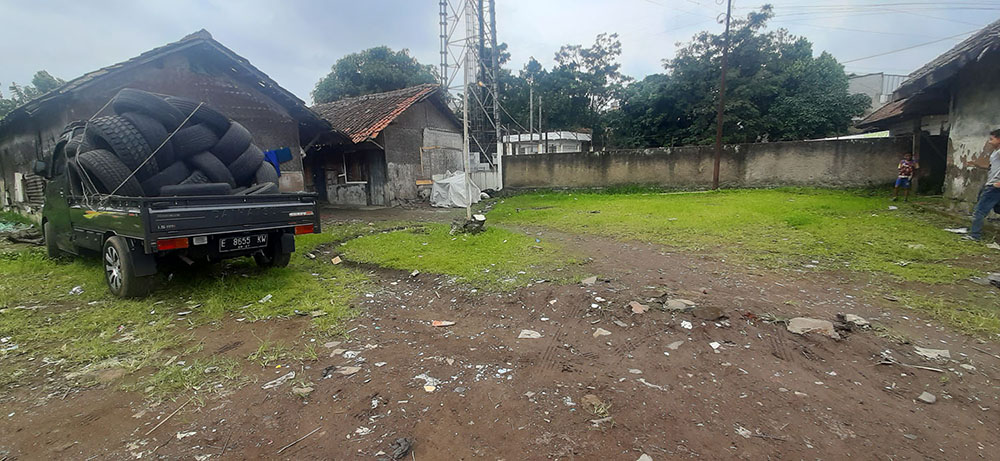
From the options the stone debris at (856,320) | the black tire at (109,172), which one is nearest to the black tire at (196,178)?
the black tire at (109,172)

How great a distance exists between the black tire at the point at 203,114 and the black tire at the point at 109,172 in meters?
0.86

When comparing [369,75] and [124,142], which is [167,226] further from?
[369,75]

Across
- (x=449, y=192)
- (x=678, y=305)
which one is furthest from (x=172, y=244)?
(x=449, y=192)

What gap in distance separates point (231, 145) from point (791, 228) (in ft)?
28.9

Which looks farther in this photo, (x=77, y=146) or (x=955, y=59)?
(x=955, y=59)

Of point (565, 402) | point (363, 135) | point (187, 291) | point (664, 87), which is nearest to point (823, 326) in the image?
point (565, 402)

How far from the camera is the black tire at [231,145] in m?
5.48

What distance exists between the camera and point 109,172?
184 inches

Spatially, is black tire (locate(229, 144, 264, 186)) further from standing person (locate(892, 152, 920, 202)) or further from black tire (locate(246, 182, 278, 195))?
standing person (locate(892, 152, 920, 202))

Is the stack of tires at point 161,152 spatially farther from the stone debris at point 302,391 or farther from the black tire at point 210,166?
the stone debris at point 302,391

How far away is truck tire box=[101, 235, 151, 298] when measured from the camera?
A: 4531 millimetres

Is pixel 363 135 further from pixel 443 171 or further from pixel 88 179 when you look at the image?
pixel 88 179

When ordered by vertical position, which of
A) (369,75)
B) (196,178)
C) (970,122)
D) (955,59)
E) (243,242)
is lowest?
(243,242)

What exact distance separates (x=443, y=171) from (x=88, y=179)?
43.1ft
